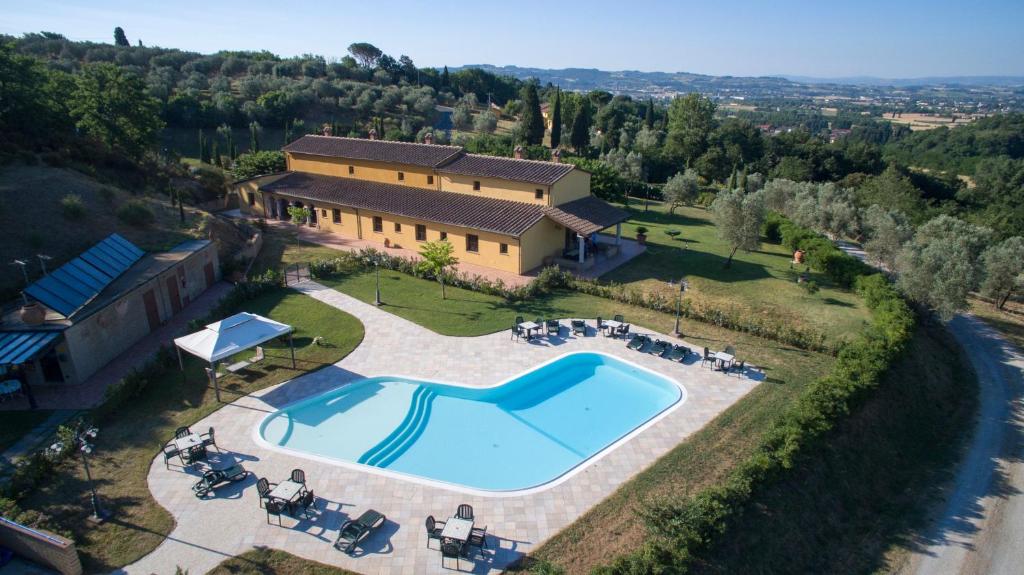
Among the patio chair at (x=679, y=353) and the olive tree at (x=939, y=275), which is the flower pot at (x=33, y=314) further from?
the olive tree at (x=939, y=275)

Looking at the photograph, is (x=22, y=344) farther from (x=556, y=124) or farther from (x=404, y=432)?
(x=556, y=124)

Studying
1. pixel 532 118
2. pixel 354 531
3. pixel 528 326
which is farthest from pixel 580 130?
pixel 354 531

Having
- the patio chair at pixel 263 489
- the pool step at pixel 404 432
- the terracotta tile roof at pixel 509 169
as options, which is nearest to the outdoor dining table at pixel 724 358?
the pool step at pixel 404 432

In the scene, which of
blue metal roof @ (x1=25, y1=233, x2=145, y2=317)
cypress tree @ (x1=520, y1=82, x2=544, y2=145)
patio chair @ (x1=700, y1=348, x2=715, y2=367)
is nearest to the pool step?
patio chair @ (x1=700, y1=348, x2=715, y2=367)

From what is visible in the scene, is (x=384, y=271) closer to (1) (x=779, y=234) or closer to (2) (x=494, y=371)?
(2) (x=494, y=371)

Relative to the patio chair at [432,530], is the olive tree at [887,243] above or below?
above

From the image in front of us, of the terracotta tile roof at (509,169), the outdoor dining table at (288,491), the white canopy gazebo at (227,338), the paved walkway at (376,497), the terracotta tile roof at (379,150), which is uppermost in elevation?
the terracotta tile roof at (379,150)
